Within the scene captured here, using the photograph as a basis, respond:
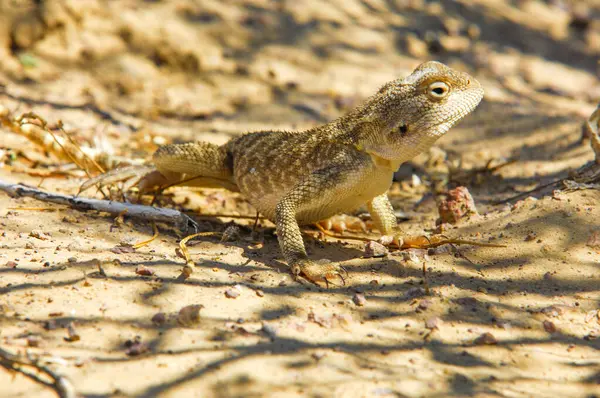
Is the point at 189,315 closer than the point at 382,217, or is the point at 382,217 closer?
the point at 189,315

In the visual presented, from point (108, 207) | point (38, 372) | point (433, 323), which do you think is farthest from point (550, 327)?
point (108, 207)

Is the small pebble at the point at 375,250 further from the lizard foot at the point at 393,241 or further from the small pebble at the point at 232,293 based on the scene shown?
the small pebble at the point at 232,293

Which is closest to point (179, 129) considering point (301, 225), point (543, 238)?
point (301, 225)

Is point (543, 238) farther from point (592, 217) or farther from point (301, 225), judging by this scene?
point (301, 225)

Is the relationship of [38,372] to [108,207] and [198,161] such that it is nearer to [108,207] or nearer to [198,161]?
[108,207]

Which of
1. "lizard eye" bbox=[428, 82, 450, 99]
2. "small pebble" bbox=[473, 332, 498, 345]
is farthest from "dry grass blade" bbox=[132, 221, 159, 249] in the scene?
"small pebble" bbox=[473, 332, 498, 345]

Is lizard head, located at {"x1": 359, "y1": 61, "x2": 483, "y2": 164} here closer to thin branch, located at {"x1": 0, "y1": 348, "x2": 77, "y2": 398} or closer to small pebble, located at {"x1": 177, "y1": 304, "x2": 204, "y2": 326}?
small pebble, located at {"x1": 177, "y1": 304, "x2": 204, "y2": 326}
